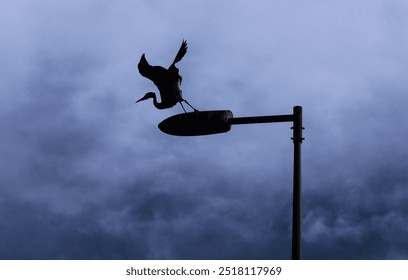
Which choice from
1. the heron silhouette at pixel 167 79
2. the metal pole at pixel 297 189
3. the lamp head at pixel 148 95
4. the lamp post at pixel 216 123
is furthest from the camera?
the lamp head at pixel 148 95

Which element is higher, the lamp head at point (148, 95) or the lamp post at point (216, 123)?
the lamp head at point (148, 95)

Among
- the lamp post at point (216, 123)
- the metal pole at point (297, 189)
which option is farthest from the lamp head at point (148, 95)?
the metal pole at point (297, 189)

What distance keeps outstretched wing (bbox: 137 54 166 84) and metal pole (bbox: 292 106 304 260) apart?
6.62 feet

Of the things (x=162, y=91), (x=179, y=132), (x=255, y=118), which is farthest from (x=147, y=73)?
(x=255, y=118)

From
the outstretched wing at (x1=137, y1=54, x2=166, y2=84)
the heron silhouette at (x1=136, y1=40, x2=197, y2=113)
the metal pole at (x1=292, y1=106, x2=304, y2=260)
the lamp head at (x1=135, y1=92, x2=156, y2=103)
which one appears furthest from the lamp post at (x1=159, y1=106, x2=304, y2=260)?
the lamp head at (x1=135, y1=92, x2=156, y2=103)

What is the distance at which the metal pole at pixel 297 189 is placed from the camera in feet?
15.1

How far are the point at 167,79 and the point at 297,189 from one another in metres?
2.45

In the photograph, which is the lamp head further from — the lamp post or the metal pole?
the metal pole

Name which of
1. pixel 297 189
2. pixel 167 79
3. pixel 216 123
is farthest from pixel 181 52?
pixel 297 189

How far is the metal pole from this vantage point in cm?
459

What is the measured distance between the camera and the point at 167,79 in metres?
6.56

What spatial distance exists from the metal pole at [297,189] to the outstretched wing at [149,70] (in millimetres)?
2018

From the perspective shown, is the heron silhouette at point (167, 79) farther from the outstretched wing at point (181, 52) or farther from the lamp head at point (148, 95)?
the lamp head at point (148, 95)
